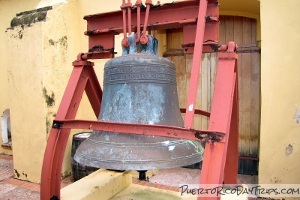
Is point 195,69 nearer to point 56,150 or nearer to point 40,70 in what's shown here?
point 56,150

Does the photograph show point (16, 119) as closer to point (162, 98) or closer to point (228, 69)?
point (162, 98)

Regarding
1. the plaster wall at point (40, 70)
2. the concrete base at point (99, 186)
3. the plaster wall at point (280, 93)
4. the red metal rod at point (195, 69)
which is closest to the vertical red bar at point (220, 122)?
the red metal rod at point (195, 69)

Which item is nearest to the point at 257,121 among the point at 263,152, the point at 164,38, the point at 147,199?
the point at 263,152

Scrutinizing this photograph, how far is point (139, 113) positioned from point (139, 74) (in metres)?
0.26

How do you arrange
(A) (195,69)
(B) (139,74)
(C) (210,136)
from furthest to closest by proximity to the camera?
(B) (139,74) < (A) (195,69) < (C) (210,136)

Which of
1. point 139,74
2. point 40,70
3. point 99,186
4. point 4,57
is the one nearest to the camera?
point 139,74

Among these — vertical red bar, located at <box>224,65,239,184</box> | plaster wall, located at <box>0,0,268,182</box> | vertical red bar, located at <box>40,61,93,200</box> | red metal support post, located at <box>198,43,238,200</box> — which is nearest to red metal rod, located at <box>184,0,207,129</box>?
red metal support post, located at <box>198,43,238,200</box>

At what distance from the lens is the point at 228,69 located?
66.4 inches

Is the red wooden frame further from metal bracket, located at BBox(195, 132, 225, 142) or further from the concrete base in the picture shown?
the concrete base

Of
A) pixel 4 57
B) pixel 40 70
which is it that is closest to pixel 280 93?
pixel 40 70

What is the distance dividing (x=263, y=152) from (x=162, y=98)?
8.57 ft

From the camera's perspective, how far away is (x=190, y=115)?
1.59 m

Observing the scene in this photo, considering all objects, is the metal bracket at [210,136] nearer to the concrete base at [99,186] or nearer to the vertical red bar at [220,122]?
the vertical red bar at [220,122]

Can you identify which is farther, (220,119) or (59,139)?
(59,139)
